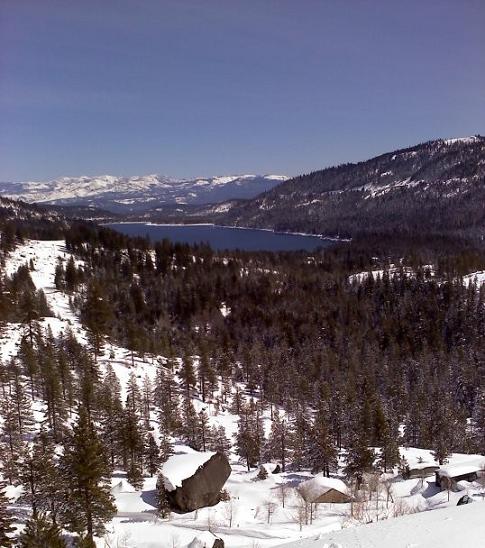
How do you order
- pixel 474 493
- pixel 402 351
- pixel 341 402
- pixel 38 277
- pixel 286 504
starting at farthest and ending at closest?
pixel 38 277
pixel 402 351
pixel 341 402
pixel 286 504
pixel 474 493

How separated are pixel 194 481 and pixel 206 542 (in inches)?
576

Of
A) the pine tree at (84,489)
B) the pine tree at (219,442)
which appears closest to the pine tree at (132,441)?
the pine tree at (219,442)

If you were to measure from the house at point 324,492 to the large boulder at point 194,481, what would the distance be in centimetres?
974

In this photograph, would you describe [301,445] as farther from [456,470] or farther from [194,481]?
[194,481]

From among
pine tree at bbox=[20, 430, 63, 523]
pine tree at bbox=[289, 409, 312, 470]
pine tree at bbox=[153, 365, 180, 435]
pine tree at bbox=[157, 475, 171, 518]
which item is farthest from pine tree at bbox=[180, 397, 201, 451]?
pine tree at bbox=[20, 430, 63, 523]

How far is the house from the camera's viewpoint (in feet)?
160

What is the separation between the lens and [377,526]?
23.6m

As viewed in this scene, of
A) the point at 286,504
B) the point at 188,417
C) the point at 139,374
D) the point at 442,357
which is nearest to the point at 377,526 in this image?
the point at 286,504

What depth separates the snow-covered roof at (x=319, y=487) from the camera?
49188mm

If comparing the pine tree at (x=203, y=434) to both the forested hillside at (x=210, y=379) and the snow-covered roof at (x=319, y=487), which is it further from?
the snow-covered roof at (x=319, y=487)

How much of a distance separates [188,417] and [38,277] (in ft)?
402

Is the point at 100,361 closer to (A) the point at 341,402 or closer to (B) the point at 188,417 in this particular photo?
(B) the point at 188,417

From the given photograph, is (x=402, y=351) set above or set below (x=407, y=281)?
below

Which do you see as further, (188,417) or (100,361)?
(100,361)
